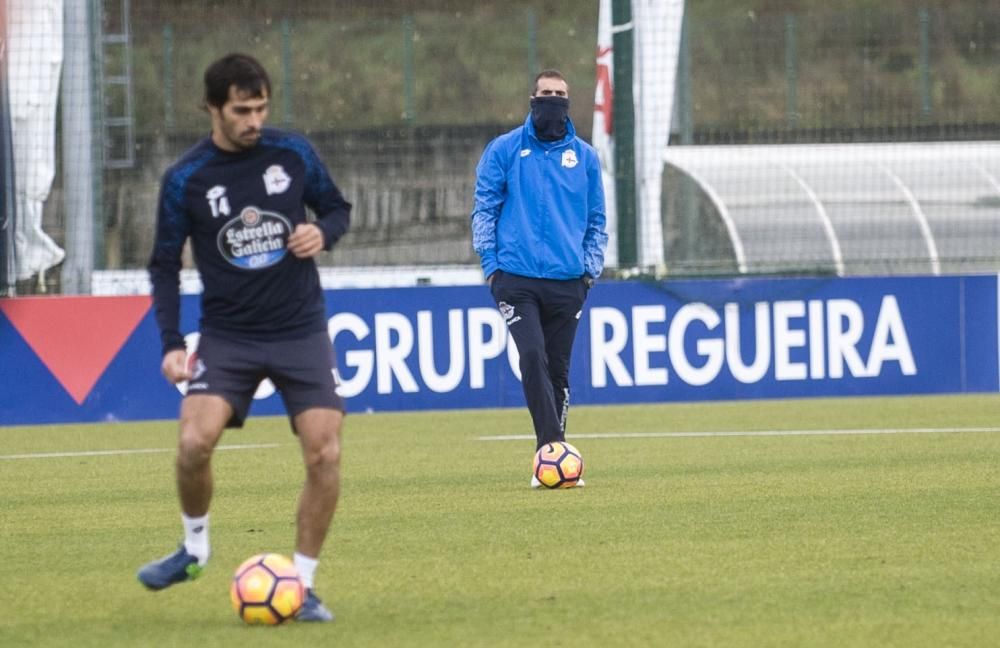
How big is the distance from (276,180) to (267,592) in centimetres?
146

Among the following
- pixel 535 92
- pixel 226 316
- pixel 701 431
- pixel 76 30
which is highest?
pixel 76 30

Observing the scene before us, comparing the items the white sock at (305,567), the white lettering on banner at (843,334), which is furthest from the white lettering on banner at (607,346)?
the white sock at (305,567)

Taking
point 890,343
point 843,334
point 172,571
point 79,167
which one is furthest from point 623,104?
point 172,571

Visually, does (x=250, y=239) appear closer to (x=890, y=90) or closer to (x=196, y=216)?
(x=196, y=216)

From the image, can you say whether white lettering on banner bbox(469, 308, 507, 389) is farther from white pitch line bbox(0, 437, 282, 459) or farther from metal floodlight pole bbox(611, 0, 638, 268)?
white pitch line bbox(0, 437, 282, 459)

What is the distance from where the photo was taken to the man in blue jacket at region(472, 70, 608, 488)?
10.8 m

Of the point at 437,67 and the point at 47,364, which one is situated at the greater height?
the point at 437,67

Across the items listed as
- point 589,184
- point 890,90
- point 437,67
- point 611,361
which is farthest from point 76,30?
point 890,90

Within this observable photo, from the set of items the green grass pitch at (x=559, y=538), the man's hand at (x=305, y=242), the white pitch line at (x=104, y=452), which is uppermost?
the man's hand at (x=305, y=242)

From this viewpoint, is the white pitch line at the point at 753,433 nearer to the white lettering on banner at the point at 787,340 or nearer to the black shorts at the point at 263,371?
the white lettering on banner at the point at 787,340

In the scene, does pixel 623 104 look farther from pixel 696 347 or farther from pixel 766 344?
pixel 766 344

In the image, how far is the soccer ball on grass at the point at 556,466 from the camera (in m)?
10.6

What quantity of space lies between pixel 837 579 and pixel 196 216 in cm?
276

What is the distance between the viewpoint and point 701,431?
14.6m
